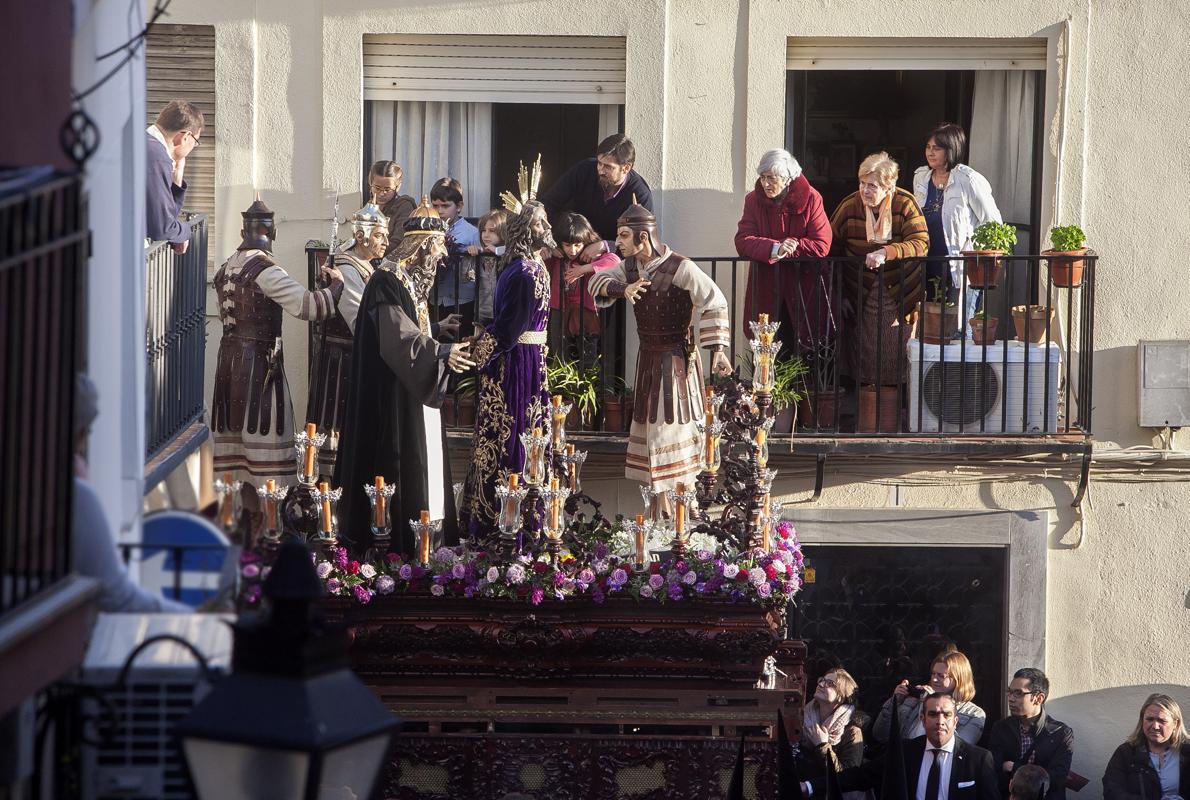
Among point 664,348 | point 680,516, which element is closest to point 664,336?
point 664,348

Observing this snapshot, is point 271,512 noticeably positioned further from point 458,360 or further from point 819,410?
point 819,410

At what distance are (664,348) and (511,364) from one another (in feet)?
4.19

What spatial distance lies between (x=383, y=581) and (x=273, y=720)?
625cm

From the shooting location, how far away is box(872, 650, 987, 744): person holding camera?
40.2 ft

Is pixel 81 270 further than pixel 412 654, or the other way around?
pixel 412 654

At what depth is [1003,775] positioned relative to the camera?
39.5ft

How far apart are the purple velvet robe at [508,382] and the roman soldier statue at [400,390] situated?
196 millimetres

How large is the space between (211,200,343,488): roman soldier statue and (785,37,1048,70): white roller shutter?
381 centimetres

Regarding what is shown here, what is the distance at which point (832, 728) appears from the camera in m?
11.8

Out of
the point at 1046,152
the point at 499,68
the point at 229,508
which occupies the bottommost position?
the point at 229,508

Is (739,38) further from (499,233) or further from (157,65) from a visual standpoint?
(157,65)

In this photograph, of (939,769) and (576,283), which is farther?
(576,283)

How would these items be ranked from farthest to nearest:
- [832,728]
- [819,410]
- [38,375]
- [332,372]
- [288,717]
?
1. [819,410]
2. [332,372]
3. [832,728]
4. [38,375]
5. [288,717]

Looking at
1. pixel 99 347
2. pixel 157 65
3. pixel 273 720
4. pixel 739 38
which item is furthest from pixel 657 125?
pixel 273 720
